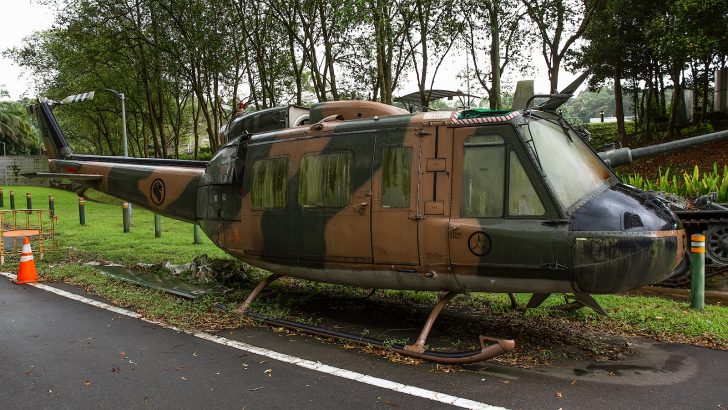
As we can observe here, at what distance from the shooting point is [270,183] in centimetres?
685

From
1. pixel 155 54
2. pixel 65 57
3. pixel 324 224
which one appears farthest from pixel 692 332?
pixel 65 57

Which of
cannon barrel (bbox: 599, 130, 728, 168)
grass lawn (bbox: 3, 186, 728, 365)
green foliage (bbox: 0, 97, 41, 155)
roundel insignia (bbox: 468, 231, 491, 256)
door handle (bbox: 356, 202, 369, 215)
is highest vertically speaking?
green foliage (bbox: 0, 97, 41, 155)

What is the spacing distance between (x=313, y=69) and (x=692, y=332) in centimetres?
1453

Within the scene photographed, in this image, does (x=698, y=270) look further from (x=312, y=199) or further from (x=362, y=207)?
(x=312, y=199)

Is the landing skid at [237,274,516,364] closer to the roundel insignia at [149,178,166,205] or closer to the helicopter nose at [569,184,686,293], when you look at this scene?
the helicopter nose at [569,184,686,293]

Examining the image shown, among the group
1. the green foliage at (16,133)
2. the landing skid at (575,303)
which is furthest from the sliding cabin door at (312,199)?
the green foliage at (16,133)

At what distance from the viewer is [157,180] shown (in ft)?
28.8

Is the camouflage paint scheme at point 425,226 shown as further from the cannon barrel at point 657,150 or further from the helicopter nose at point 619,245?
the cannon barrel at point 657,150

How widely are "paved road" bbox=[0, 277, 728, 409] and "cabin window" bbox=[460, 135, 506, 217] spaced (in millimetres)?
1502

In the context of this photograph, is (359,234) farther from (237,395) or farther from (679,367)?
(679,367)

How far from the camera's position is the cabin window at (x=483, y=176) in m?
5.25

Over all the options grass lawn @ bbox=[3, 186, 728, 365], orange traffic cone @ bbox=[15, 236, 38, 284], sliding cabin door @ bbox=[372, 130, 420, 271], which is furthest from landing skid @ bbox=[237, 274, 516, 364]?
orange traffic cone @ bbox=[15, 236, 38, 284]

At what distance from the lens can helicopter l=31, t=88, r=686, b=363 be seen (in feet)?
16.2

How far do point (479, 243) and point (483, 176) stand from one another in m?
0.66
